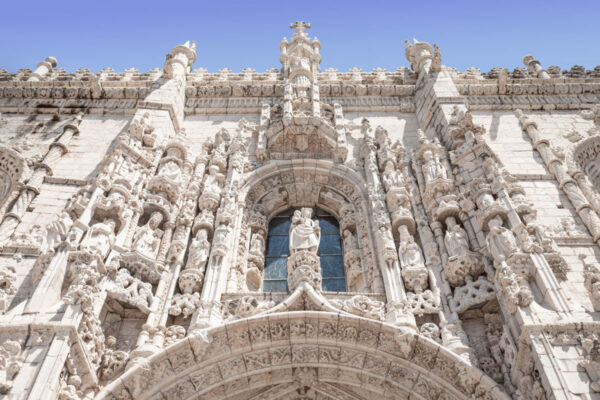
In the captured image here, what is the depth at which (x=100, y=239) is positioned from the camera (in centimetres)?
811

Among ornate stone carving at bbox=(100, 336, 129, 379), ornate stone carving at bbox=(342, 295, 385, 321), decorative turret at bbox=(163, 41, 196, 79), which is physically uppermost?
decorative turret at bbox=(163, 41, 196, 79)

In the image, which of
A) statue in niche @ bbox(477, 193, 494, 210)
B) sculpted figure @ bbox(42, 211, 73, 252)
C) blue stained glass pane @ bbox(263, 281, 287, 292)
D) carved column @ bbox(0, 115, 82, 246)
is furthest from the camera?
blue stained glass pane @ bbox(263, 281, 287, 292)

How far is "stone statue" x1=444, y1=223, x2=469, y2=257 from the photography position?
8273mm

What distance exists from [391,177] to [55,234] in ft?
19.1

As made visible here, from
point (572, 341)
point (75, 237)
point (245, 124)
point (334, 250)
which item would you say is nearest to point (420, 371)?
point (572, 341)

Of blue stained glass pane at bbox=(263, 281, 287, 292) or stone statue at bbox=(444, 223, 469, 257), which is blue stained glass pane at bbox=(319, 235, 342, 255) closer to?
blue stained glass pane at bbox=(263, 281, 287, 292)

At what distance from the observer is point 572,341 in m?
6.20

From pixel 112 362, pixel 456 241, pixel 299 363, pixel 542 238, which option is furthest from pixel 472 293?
pixel 112 362

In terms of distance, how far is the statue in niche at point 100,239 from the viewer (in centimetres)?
784

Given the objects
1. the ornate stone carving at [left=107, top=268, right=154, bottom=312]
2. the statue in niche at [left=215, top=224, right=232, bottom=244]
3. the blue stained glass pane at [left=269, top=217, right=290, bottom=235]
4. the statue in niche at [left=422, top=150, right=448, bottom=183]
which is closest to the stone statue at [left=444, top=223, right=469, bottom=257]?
the statue in niche at [left=422, top=150, right=448, bottom=183]

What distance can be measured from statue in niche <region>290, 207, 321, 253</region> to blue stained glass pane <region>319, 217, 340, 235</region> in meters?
1.40

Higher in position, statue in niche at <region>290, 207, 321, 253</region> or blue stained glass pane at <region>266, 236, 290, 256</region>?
blue stained glass pane at <region>266, 236, 290, 256</region>

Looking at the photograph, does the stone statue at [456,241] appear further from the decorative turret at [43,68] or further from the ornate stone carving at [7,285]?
the decorative turret at [43,68]

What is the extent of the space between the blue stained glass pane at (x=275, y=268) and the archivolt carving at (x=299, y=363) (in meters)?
2.21
